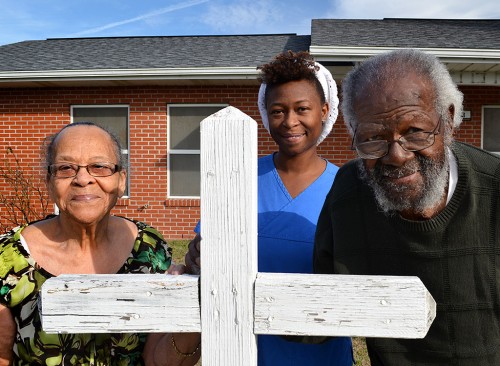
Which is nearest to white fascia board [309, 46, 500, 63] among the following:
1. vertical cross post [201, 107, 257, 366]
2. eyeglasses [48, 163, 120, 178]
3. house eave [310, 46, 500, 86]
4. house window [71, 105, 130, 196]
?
house eave [310, 46, 500, 86]

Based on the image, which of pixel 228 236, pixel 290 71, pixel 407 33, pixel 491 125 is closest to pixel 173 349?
pixel 228 236

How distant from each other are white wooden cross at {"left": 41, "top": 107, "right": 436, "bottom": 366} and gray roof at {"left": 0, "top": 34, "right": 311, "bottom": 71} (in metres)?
6.94

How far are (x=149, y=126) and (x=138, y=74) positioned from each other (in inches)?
36.6

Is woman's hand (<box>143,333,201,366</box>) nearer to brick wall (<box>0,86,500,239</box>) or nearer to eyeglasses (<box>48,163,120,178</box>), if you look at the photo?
eyeglasses (<box>48,163,120,178</box>)

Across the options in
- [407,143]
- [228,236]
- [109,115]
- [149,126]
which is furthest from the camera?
[109,115]

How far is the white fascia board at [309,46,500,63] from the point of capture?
672 cm

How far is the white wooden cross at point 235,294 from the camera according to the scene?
3.43ft

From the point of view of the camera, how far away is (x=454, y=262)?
1480 millimetres

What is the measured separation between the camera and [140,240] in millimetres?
1911

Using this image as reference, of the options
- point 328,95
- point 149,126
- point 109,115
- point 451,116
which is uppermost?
point 109,115

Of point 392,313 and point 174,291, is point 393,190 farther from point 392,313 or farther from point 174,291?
point 174,291

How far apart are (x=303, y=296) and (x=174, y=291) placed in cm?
29

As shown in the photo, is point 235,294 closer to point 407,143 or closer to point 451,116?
point 407,143

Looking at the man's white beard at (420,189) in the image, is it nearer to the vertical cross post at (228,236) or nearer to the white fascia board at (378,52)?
the vertical cross post at (228,236)
